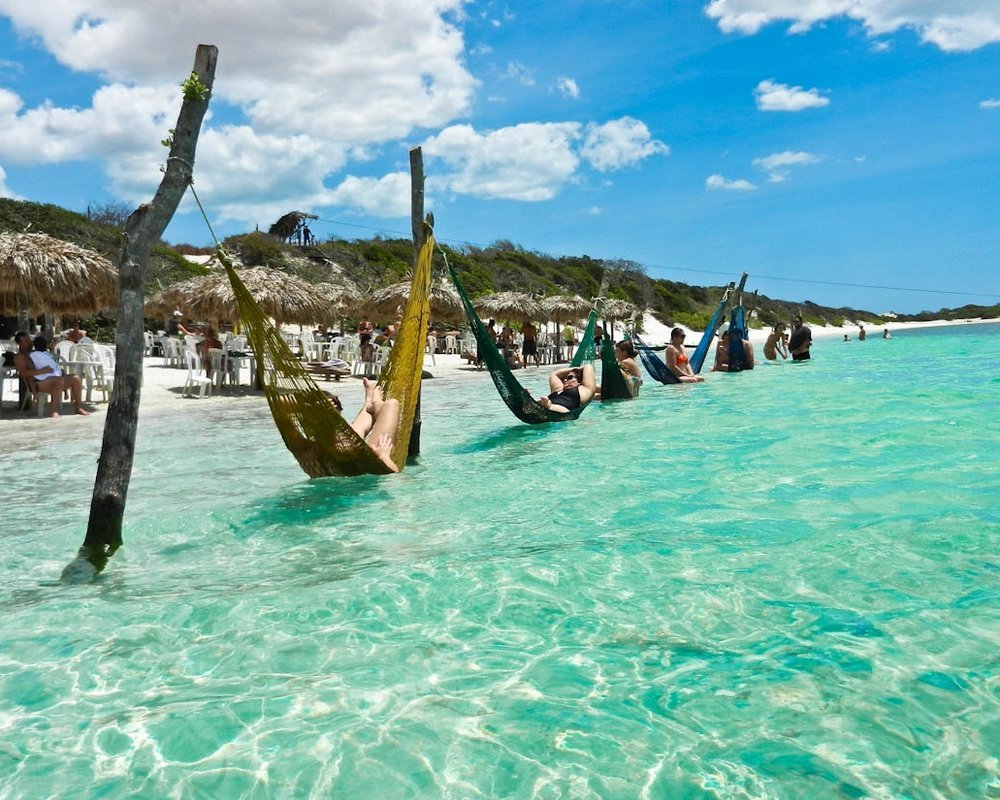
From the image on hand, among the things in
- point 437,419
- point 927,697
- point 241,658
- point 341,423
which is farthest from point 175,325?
point 927,697

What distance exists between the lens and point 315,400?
168 inches

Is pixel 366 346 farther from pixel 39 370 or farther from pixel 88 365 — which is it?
pixel 39 370

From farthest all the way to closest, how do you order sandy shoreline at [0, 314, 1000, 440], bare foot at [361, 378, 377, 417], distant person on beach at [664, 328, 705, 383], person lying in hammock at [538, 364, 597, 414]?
distant person on beach at [664, 328, 705, 383], person lying in hammock at [538, 364, 597, 414], sandy shoreline at [0, 314, 1000, 440], bare foot at [361, 378, 377, 417]

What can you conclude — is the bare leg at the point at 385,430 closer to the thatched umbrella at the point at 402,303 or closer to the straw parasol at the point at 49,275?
the straw parasol at the point at 49,275

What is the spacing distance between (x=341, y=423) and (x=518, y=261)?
39012mm

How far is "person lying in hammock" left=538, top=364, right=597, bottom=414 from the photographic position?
7383 millimetres

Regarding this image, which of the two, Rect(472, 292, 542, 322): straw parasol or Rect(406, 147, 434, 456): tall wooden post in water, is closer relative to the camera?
Rect(406, 147, 434, 456): tall wooden post in water

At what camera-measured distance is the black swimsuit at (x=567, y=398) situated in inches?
294

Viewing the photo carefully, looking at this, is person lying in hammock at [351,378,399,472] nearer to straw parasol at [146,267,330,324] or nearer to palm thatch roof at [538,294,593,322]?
straw parasol at [146,267,330,324]

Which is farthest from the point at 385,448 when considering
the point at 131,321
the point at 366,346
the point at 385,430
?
the point at 366,346

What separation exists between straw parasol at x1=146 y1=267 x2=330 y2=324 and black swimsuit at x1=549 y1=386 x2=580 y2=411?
228 inches

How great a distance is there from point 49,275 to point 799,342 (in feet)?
48.0

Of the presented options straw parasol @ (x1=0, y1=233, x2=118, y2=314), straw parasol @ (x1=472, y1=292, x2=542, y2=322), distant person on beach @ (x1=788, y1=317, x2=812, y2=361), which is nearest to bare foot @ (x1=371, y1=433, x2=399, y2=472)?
straw parasol @ (x1=0, y1=233, x2=118, y2=314)

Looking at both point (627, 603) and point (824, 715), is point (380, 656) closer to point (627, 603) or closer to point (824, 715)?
point (627, 603)
